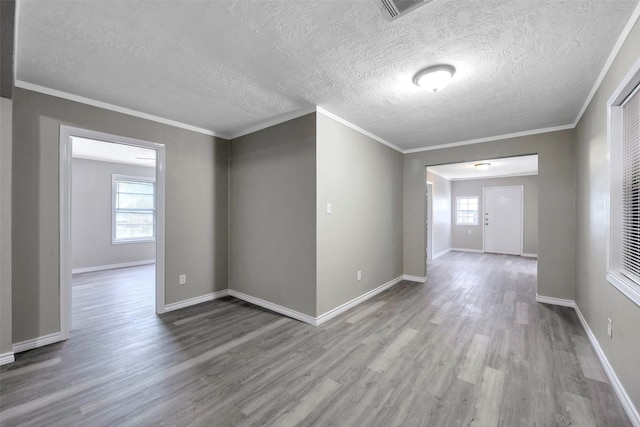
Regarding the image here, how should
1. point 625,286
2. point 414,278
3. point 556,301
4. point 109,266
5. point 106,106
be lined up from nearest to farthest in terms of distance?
point 625,286 < point 106,106 < point 556,301 < point 414,278 < point 109,266

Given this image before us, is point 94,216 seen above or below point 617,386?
above

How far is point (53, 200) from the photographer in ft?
8.62

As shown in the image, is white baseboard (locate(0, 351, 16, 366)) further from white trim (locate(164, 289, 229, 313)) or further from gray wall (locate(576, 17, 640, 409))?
gray wall (locate(576, 17, 640, 409))

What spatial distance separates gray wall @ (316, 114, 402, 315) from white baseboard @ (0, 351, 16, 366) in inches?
107

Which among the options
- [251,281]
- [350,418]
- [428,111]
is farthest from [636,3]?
[251,281]

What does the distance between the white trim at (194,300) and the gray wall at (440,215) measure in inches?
228

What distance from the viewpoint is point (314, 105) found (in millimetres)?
2988

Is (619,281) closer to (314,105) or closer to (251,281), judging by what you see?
(314,105)

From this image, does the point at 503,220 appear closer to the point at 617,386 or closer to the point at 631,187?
the point at 631,187

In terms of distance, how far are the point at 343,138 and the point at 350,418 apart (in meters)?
2.90

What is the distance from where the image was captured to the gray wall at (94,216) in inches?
222

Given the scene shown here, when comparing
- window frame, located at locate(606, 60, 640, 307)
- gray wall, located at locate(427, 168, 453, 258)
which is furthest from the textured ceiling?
gray wall, located at locate(427, 168, 453, 258)

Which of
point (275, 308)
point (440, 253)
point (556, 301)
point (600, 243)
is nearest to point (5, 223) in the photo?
point (275, 308)

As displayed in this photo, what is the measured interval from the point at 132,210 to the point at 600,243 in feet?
27.2
